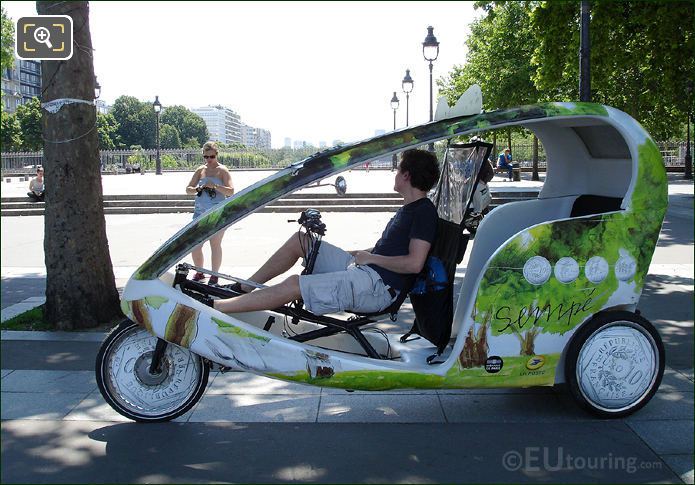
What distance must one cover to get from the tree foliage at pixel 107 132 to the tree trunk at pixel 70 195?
278ft

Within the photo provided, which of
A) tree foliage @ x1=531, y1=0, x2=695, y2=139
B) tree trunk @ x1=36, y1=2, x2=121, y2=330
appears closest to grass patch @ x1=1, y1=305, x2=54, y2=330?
tree trunk @ x1=36, y1=2, x2=121, y2=330

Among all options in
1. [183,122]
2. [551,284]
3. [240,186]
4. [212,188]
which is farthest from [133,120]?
[551,284]

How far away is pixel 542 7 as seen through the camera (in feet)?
48.5

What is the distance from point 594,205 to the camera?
5.45m

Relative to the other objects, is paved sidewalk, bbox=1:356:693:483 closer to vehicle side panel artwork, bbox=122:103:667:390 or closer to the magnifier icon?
vehicle side panel artwork, bbox=122:103:667:390

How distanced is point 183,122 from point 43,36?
463 feet

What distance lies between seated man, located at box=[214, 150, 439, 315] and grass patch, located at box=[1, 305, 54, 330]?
3.18m

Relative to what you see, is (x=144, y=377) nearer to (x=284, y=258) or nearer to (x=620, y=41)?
(x=284, y=258)

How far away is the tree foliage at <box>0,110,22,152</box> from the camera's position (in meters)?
80.2

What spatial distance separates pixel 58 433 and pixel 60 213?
3130 mm

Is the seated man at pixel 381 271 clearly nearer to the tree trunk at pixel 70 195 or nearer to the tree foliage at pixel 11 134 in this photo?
the tree trunk at pixel 70 195

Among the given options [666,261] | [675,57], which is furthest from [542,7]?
[666,261]

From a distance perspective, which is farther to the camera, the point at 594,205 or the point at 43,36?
the point at 43,36

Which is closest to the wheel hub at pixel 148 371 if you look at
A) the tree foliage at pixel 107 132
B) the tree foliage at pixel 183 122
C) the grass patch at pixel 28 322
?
the grass patch at pixel 28 322
